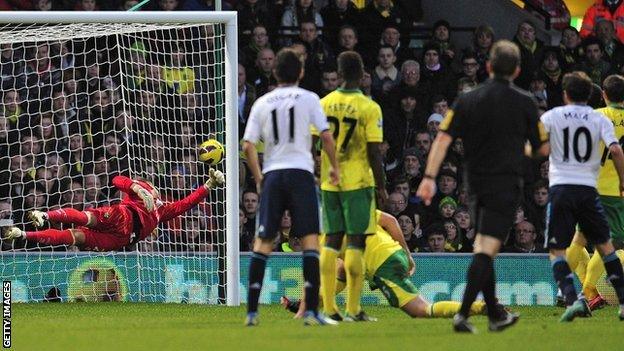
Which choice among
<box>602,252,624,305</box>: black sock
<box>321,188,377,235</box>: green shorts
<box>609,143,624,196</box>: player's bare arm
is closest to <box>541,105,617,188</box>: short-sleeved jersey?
<box>609,143,624,196</box>: player's bare arm

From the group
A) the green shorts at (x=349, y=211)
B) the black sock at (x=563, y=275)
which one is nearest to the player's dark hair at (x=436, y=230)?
the black sock at (x=563, y=275)

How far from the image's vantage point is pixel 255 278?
35.1 feet

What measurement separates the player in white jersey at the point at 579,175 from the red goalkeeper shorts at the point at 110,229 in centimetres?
541

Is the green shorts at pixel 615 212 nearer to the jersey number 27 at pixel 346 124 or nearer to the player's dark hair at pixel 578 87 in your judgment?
the player's dark hair at pixel 578 87

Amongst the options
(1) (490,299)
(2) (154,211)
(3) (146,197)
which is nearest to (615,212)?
(1) (490,299)

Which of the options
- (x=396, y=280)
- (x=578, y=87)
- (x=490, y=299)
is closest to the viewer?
(x=490, y=299)

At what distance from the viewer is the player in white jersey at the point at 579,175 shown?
11.9 metres

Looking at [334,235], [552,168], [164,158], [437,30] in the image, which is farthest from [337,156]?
[437,30]

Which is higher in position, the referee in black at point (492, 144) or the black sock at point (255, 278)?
the referee in black at point (492, 144)

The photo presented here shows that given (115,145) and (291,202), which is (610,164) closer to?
(291,202)

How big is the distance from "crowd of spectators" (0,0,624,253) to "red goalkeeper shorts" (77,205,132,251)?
2.69 ft

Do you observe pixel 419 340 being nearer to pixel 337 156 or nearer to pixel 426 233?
pixel 337 156

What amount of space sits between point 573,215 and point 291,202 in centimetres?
250

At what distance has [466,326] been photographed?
10.0m
